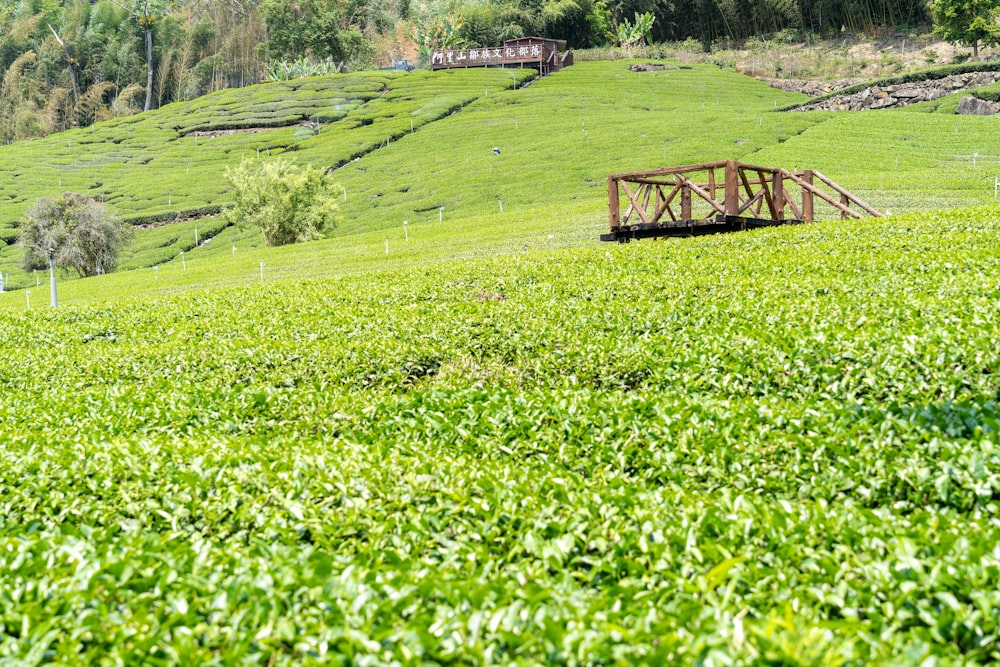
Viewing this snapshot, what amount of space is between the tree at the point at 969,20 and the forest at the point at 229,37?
44596 mm

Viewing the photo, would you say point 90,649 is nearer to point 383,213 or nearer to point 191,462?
point 191,462

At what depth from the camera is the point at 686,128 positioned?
242 ft

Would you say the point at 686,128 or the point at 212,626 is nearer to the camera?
the point at 212,626

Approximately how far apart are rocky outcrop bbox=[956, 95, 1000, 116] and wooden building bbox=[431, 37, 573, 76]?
66755mm

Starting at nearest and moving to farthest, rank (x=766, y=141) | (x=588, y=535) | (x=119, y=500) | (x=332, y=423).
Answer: (x=588, y=535)
(x=119, y=500)
(x=332, y=423)
(x=766, y=141)

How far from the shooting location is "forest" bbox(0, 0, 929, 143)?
141500 mm

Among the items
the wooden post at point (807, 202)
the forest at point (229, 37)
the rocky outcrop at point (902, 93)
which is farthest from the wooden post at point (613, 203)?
the forest at point (229, 37)

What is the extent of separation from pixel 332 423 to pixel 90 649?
683 cm

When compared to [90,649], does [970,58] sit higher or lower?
higher

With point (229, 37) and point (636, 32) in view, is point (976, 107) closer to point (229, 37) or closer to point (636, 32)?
point (636, 32)

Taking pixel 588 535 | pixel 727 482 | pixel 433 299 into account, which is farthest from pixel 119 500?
pixel 433 299

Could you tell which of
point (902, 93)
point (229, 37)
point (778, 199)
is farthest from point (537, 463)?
point (229, 37)

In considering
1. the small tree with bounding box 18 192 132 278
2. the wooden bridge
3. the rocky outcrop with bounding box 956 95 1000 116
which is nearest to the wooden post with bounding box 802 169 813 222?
the wooden bridge

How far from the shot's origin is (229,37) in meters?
174
